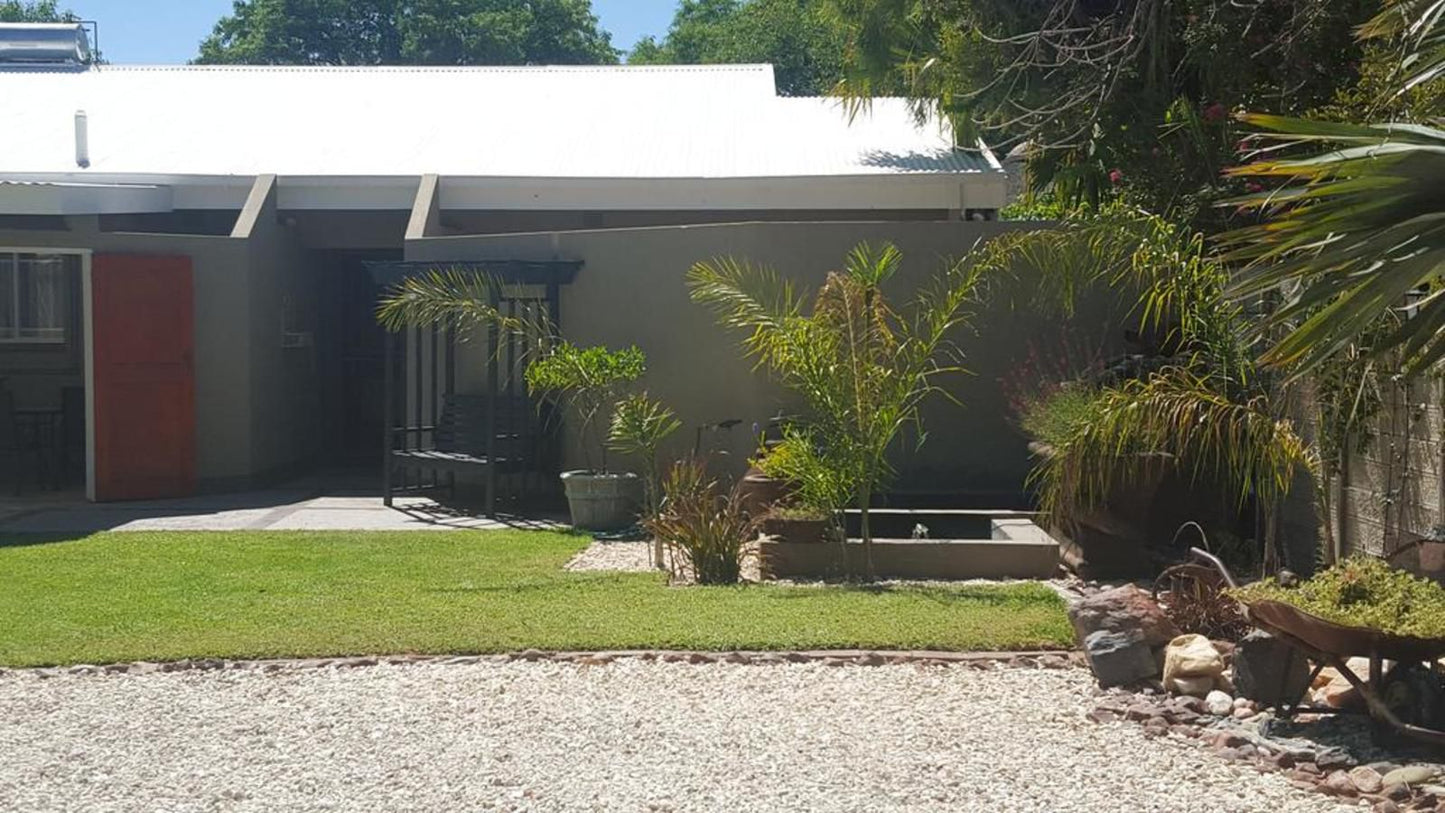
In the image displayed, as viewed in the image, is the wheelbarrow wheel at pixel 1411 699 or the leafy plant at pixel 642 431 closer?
the wheelbarrow wheel at pixel 1411 699

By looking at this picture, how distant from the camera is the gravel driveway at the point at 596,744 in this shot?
19.4ft

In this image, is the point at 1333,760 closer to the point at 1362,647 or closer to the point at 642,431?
the point at 1362,647

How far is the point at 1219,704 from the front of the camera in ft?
22.8

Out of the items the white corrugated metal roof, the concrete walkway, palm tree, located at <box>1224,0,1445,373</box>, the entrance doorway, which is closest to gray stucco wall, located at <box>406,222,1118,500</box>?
the concrete walkway

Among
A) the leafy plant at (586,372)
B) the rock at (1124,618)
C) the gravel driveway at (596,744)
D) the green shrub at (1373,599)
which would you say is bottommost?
the gravel driveway at (596,744)

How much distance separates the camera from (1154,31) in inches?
475

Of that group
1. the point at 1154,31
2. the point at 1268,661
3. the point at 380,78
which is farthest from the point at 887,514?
the point at 380,78

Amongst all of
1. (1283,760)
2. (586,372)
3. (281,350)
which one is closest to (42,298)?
(281,350)

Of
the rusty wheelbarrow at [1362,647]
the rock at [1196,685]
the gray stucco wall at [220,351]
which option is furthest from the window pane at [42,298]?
the rusty wheelbarrow at [1362,647]

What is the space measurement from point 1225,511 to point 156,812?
7324mm

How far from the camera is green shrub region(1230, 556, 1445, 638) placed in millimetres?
6168

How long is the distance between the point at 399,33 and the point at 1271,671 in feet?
154

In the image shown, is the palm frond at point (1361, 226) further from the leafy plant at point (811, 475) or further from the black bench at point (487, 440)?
the black bench at point (487, 440)

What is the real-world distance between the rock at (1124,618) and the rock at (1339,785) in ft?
4.90
